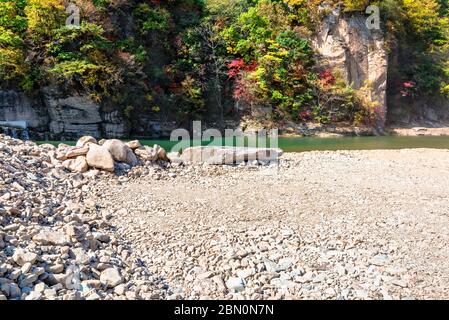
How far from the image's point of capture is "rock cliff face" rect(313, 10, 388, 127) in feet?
64.0

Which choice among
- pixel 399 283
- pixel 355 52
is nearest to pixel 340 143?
pixel 355 52

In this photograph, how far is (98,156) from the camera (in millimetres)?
6887

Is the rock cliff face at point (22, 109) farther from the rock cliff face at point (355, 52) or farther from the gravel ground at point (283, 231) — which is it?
the rock cliff face at point (355, 52)

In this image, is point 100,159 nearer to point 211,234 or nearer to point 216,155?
point 216,155

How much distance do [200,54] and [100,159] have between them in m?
13.5

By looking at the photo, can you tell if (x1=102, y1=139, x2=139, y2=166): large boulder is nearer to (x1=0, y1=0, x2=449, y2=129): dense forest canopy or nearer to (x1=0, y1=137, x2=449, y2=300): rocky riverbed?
(x1=0, y1=137, x2=449, y2=300): rocky riverbed

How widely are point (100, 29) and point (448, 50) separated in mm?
21732

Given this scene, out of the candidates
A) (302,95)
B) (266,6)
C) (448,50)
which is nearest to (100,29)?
(266,6)

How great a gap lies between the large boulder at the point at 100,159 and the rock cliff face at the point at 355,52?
1576cm

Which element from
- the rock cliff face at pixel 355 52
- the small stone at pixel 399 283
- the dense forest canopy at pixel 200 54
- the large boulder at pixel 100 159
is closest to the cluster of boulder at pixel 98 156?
the large boulder at pixel 100 159

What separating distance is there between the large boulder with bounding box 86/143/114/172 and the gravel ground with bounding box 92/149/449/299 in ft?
1.43

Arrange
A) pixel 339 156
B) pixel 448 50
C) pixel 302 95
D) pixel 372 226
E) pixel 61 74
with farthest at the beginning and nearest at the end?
pixel 448 50 → pixel 302 95 → pixel 61 74 → pixel 339 156 → pixel 372 226

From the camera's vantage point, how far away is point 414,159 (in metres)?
10.5
